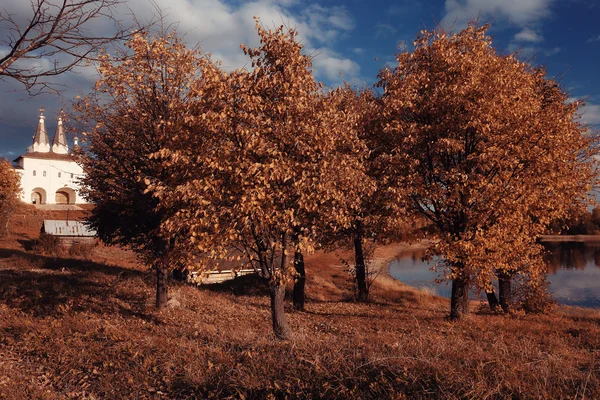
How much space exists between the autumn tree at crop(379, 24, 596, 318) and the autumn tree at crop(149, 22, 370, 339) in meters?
4.47

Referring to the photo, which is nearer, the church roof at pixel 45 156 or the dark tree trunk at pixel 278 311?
the dark tree trunk at pixel 278 311

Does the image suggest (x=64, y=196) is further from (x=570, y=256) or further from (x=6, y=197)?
(x=570, y=256)

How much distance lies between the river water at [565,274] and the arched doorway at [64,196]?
66675 millimetres

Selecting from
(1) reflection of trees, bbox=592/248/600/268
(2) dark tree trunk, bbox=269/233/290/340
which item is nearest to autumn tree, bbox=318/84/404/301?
(2) dark tree trunk, bbox=269/233/290/340

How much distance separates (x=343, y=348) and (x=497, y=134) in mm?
9298

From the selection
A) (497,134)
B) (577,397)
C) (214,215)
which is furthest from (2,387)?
(497,134)

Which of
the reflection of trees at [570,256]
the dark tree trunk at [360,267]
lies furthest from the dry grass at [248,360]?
the reflection of trees at [570,256]

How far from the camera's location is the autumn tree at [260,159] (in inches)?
322

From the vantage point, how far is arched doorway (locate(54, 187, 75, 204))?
83750 mm

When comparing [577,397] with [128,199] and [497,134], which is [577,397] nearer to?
[497,134]

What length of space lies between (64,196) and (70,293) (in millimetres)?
82700

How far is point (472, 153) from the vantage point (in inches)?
492

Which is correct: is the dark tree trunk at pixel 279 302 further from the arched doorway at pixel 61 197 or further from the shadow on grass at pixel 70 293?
the arched doorway at pixel 61 197

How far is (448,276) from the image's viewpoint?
1263 centimetres
